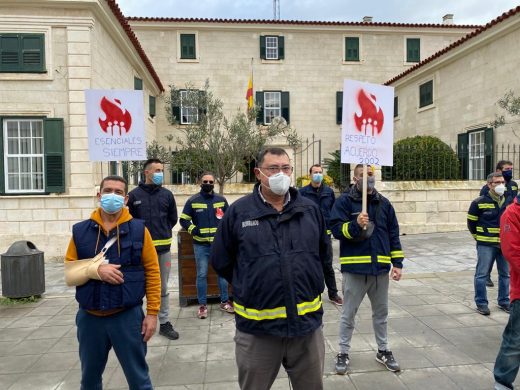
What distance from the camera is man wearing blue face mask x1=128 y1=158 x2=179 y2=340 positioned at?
16.0 feet

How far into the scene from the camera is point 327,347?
4.50 meters

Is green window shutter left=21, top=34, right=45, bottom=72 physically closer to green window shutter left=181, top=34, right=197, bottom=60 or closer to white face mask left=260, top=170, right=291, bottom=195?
white face mask left=260, top=170, right=291, bottom=195

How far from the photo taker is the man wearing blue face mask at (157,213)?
4.86 m

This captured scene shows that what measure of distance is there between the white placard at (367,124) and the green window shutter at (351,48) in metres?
18.6

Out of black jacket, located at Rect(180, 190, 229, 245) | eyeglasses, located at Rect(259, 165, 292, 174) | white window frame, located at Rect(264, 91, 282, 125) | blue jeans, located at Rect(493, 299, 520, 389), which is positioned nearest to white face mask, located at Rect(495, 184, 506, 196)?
blue jeans, located at Rect(493, 299, 520, 389)

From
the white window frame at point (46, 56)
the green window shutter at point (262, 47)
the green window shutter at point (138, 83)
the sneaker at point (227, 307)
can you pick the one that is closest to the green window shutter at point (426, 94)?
the green window shutter at point (262, 47)

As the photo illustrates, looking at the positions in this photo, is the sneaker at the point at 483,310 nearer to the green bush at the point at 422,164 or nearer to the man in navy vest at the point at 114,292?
the man in navy vest at the point at 114,292

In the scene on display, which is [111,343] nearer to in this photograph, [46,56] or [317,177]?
[317,177]

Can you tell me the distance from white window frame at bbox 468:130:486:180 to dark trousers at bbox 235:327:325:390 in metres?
12.6

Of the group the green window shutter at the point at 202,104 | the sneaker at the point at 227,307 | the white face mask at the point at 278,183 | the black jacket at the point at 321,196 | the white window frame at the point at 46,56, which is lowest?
the sneaker at the point at 227,307

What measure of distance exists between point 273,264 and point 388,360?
2.26 m

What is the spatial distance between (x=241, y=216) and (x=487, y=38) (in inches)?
602

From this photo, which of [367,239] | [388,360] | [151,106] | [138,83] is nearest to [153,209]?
[367,239]

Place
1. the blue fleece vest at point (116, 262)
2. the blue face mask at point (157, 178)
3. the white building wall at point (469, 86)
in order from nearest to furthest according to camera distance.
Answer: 1. the blue fleece vest at point (116, 262)
2. the blue face mask at point (157, 178)
3. the white building wall at point (469, 86)
